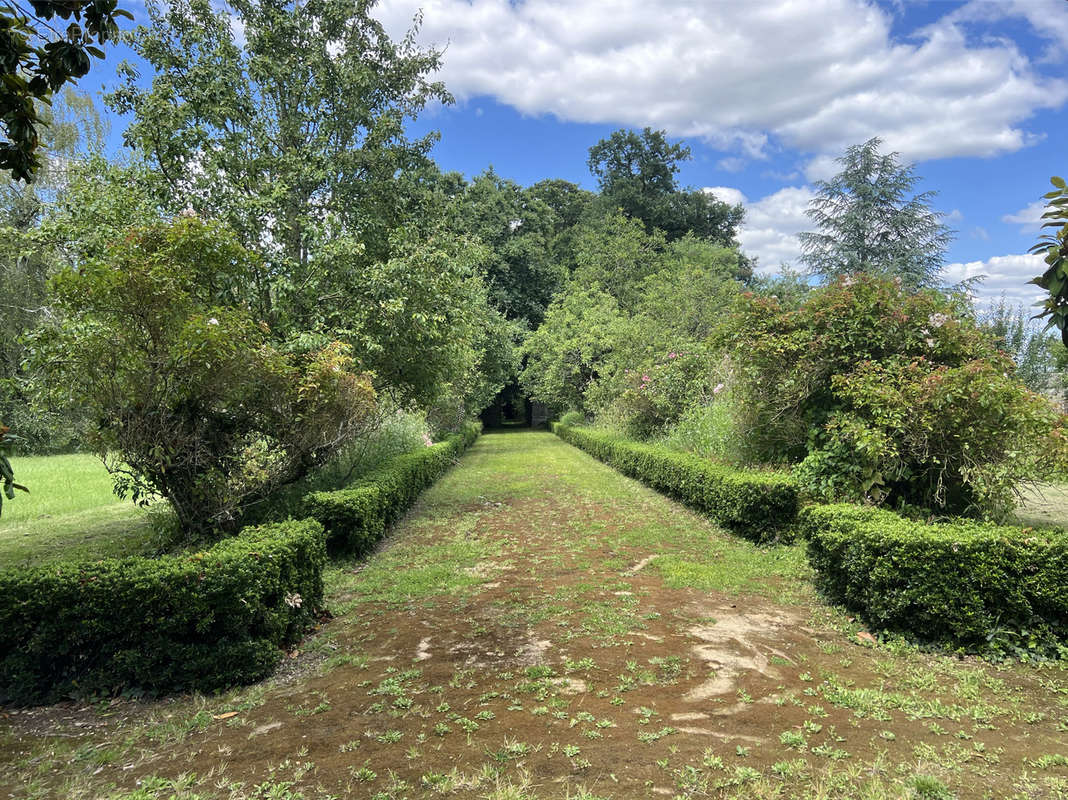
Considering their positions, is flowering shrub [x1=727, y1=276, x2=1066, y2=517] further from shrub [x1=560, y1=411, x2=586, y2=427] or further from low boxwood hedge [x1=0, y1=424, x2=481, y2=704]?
shrub [x1=560, y1=411, x2=586, y2=427]

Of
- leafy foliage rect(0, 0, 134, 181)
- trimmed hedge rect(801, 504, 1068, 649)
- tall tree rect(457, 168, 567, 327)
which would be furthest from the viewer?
tall tree rect(457, 168, 567, 327)

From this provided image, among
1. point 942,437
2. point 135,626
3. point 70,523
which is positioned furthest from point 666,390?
point 135,626

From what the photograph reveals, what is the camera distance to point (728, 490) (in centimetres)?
739

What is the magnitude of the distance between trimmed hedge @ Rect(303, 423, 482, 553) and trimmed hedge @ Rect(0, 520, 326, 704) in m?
1.82

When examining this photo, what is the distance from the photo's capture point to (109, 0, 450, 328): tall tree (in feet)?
26.5

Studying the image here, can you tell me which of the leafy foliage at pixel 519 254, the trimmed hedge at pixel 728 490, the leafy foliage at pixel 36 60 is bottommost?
the trimmed hedge at pixel 728 490

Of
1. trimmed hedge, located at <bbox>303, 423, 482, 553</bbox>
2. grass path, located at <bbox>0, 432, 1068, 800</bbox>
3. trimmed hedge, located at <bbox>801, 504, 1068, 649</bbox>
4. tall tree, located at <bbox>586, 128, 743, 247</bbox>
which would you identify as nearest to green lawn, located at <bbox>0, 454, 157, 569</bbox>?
trimmed hedge, located at <bbox>303, 423, 482, 553</bbox>

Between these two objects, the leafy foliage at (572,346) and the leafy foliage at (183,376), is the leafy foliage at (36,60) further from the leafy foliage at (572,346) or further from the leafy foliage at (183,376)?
the leafy foliage at (572,346)

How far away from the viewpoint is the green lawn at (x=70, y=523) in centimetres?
700

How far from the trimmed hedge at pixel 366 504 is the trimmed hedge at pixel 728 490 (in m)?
4.37

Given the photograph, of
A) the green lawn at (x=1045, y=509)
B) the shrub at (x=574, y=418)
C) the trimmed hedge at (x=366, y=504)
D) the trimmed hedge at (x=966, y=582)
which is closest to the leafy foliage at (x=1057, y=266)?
the trimmed hedge at (x=966, y=582)

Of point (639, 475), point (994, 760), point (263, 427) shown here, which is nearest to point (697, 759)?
point (994, 760)

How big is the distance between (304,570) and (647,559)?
11.8 feet

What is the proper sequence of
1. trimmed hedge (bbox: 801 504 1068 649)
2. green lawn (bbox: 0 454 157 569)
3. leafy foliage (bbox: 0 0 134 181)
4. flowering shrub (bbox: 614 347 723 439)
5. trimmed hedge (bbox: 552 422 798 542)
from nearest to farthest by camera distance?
1. leafy foliage (bbox: 0 0 134 181)
2. trimmed hedge (bbox: 801 504 1068 649)
3. trimmed hedge (bbox: 552 422 798 542)
4. green lawn (bbox: 0 454 157 569)
5. flowering shrub (bbox: 614 347 723 439)
